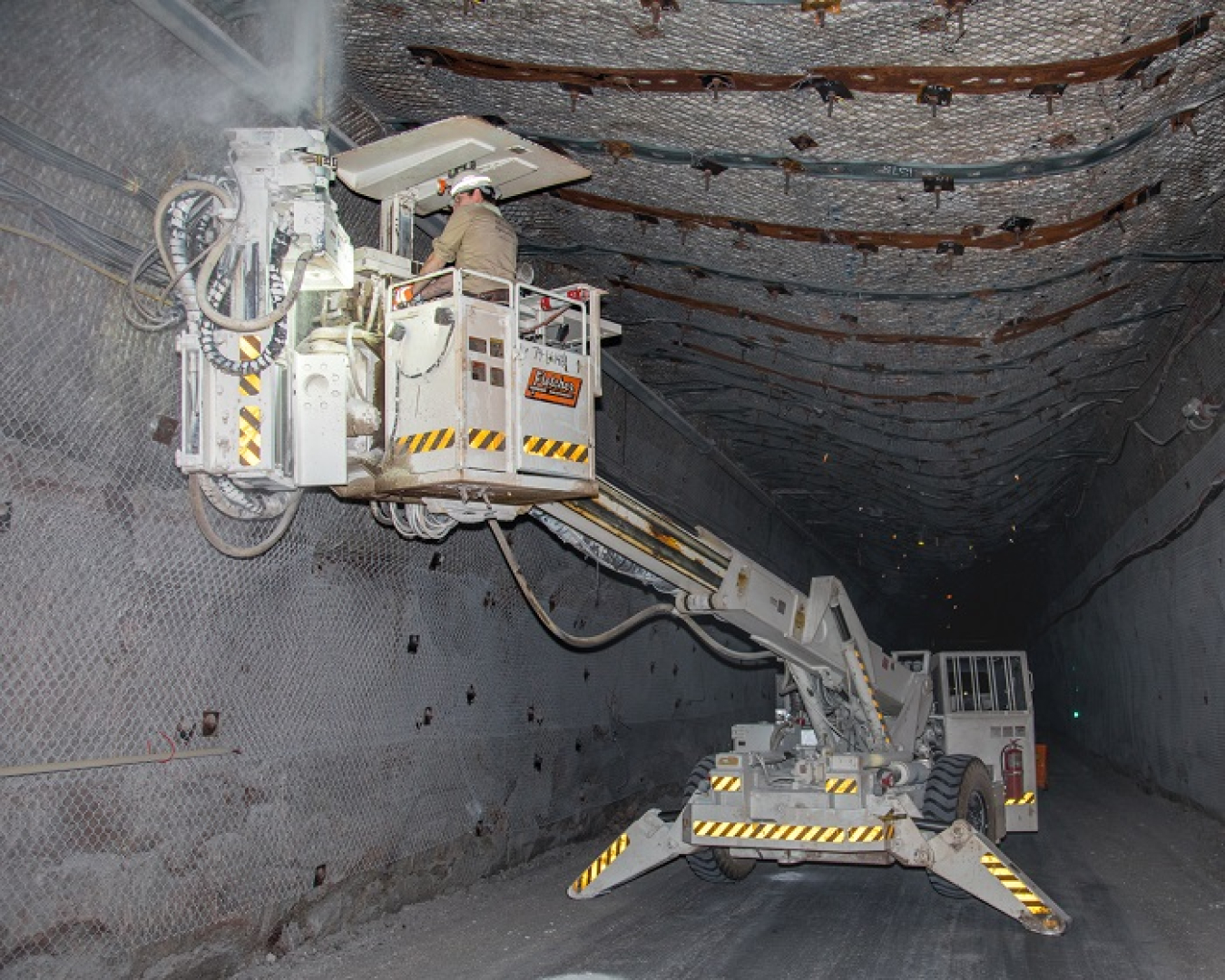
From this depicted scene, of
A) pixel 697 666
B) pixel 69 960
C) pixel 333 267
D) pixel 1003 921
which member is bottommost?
pixel 1003 921

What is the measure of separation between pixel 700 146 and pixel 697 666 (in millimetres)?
11690

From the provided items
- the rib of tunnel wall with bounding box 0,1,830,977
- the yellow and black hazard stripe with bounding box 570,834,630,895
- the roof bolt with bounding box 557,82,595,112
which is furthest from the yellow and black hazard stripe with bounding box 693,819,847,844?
the roof bolt with bounding box 557,82,595,112

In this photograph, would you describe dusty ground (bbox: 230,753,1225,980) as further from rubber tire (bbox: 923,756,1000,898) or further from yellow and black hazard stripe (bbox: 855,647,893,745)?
yellow and black hazard stripe (bbox: 855,647,893,745)

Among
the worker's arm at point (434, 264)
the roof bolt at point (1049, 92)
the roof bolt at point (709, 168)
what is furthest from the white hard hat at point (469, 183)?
the roof bolt at point (1049, 92)

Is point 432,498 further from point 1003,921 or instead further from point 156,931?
point 1003,921

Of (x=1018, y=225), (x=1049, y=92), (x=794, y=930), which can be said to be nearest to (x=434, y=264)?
(x=1049, y=92)

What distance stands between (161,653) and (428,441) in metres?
2.04

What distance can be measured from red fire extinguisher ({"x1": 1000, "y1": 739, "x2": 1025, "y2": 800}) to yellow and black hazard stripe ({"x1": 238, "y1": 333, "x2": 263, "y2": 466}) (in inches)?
383

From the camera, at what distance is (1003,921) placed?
9.35 metres

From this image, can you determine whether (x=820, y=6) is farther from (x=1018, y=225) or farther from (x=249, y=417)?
(x=249, y=417)

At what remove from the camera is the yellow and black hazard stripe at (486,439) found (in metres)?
6.51

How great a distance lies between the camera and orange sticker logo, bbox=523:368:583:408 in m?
6.96

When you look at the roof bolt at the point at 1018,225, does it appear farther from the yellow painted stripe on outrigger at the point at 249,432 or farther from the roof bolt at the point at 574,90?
the yellow painted stripe on outrigger at the point at 249,432

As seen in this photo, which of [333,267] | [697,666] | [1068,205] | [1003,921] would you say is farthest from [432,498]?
[697,666]
